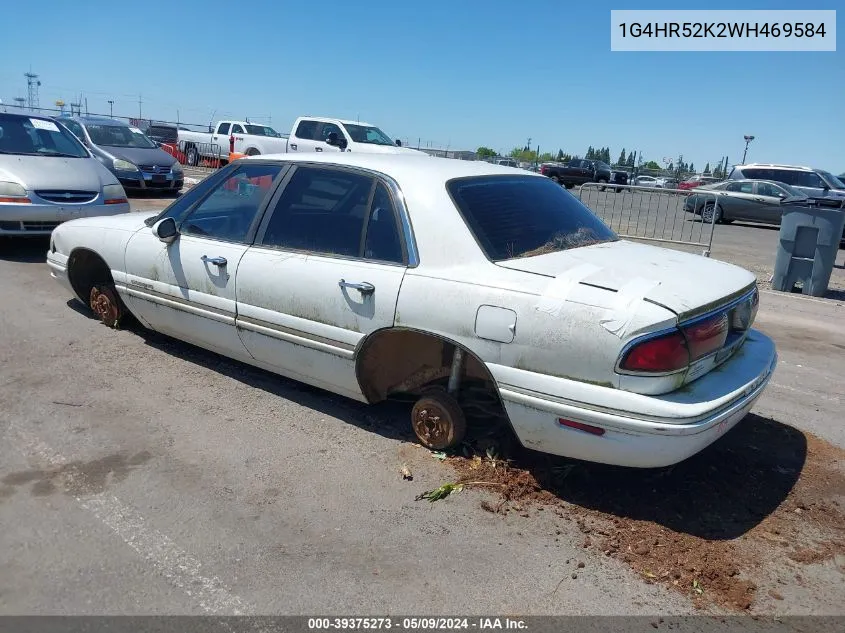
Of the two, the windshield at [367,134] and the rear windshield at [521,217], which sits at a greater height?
the windshield at [367,134]

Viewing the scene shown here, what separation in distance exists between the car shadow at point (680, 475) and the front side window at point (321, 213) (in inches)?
42.4

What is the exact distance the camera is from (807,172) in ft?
66.6

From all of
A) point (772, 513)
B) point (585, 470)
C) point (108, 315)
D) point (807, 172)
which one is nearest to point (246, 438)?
point (585, 470)

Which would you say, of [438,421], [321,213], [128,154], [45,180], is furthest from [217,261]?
[128,154]

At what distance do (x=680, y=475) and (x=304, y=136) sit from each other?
16458mm

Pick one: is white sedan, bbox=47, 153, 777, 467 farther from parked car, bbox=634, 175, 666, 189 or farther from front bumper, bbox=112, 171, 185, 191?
parked car, bbox=634, 175, 666, 189

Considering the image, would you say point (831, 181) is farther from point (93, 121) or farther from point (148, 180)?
point (93, 121)

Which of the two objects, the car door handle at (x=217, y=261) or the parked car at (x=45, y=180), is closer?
the car door handle at (x=217, y=261)

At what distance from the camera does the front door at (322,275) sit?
364cm

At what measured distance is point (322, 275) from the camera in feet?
12.5

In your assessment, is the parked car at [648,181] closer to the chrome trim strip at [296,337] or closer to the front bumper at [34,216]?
the front bumper at [34,216]

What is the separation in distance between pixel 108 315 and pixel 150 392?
4.93 ft

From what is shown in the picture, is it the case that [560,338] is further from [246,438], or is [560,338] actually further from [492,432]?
[246,438]

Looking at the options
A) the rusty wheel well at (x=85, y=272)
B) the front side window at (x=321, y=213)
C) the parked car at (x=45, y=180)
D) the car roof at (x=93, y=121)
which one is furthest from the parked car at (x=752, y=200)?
the front side window at (x=321, y=213)
